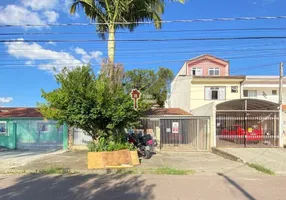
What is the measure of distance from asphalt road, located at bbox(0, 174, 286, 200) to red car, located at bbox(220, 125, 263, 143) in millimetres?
9297

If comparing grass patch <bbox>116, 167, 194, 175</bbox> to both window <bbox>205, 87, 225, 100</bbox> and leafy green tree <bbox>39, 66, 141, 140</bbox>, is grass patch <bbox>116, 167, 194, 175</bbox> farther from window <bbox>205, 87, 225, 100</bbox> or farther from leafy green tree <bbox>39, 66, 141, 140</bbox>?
window <bbox>205, 87, 225, 100</bbox>

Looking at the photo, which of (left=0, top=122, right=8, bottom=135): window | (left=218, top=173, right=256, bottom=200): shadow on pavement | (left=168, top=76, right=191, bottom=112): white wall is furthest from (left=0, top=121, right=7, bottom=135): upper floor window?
(left=168, top=76, right=191, bottom=112): white wall

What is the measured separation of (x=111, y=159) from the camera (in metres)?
12.0

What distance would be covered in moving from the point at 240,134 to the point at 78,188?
14.1m

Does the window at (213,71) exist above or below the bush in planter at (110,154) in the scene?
above

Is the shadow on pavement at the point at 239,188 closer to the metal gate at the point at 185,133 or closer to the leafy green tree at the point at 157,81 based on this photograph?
the metal gate at the point at 185,133

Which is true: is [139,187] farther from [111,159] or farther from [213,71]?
[213,71]

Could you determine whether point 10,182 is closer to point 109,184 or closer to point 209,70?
point 109,184

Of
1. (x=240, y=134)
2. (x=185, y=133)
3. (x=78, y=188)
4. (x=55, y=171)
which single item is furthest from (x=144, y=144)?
(x=240, y=134)

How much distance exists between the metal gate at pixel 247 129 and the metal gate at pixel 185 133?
105 cm

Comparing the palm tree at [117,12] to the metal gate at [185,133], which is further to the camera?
the metal gate at [185,133]

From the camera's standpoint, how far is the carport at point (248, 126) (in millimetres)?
19391

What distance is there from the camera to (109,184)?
28.2 ft

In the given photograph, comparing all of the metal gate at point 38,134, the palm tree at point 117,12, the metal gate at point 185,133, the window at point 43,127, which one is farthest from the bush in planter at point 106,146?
the window at point 43,127
